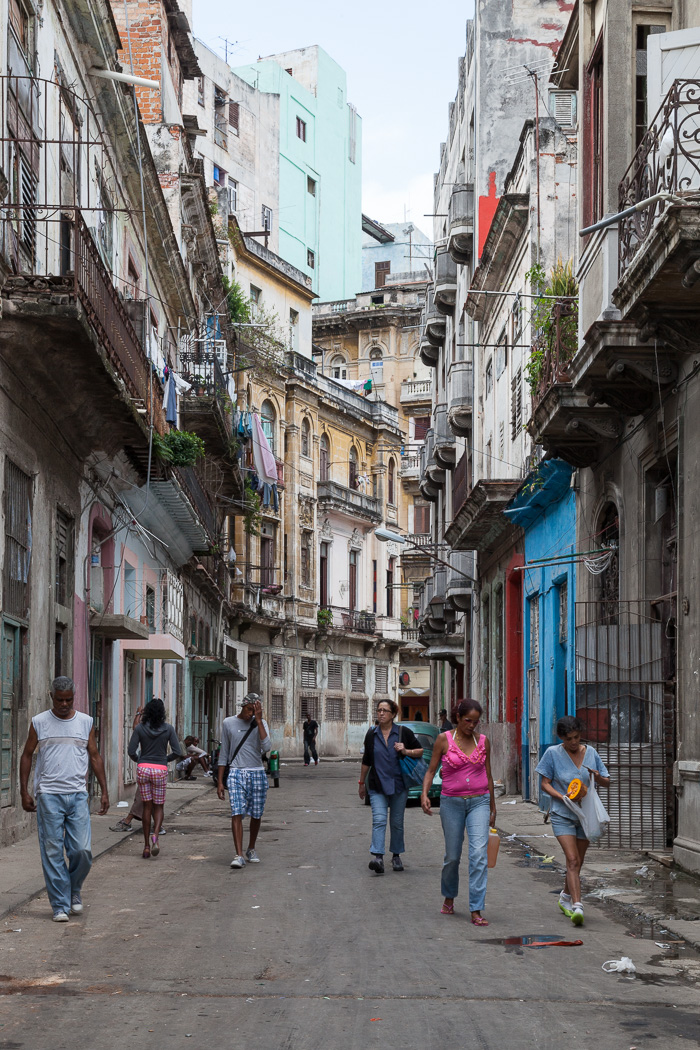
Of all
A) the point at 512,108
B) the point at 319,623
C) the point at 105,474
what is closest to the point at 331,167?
the point at 319,623

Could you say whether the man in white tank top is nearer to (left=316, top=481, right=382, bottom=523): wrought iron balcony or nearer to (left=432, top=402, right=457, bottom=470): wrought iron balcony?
(left=432, top=402, right=457, bottom=470): wrought iron balcony

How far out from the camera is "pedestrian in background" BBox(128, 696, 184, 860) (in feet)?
46.5

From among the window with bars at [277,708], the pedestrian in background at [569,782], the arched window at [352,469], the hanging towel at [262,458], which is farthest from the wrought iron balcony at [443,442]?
the pedestrian in background at [569,782]

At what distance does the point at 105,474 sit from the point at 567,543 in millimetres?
6739

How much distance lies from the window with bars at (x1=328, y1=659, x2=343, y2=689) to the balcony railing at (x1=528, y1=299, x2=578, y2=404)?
1551 inches

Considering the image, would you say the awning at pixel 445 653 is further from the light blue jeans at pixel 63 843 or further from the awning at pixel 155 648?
the light blue jeans at pixel 63 843

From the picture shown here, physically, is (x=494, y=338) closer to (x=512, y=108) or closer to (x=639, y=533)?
(x=512, y=108)

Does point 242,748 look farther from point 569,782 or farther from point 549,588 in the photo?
point 549,588

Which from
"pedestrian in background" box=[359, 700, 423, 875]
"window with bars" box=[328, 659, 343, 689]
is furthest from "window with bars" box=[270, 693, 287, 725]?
"pedestrian in background" box=[359, 700, 423, 875]

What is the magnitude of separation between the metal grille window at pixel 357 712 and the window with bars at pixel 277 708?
568 centimetres

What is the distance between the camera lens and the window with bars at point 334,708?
5625cm

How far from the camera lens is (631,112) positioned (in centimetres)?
1439

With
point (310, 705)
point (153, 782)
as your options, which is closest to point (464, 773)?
point (153, 782)

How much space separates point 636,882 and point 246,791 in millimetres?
3747
